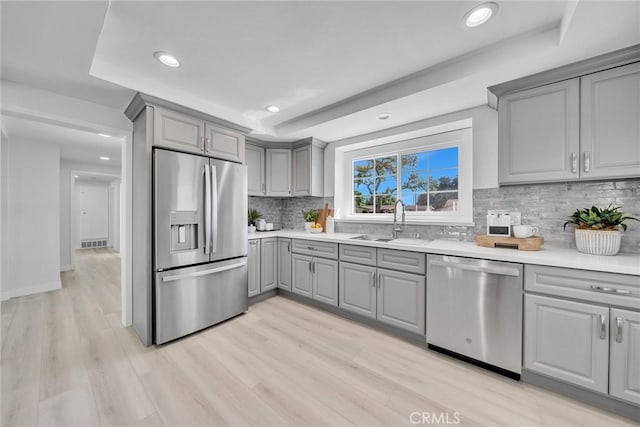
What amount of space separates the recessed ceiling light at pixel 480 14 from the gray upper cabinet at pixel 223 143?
231 cm

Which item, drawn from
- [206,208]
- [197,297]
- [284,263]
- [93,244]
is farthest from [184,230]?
[93,244]

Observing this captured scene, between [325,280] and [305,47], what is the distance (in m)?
2.33

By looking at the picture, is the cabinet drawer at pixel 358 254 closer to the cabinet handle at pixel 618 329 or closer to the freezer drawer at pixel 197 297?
the freezer drawer at pixel 197 297

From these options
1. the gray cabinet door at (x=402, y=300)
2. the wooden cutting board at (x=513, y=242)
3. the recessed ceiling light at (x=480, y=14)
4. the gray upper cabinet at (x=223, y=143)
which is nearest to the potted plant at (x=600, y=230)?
the wooden cutting board at (x=513, y=242)

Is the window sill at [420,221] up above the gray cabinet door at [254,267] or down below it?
above

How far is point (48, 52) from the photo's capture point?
1688mm

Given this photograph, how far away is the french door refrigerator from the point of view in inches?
87.7

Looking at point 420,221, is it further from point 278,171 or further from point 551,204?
point 278,171

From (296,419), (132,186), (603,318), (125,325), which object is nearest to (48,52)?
(132,186)

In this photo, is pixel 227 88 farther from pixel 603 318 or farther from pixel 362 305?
pixel 603 318

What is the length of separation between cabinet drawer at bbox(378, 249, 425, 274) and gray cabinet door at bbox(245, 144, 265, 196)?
2089 millimetres

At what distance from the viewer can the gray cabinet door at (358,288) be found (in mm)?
2563

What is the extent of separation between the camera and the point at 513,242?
1.99 meters

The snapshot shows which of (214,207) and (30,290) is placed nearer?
(214,207)
